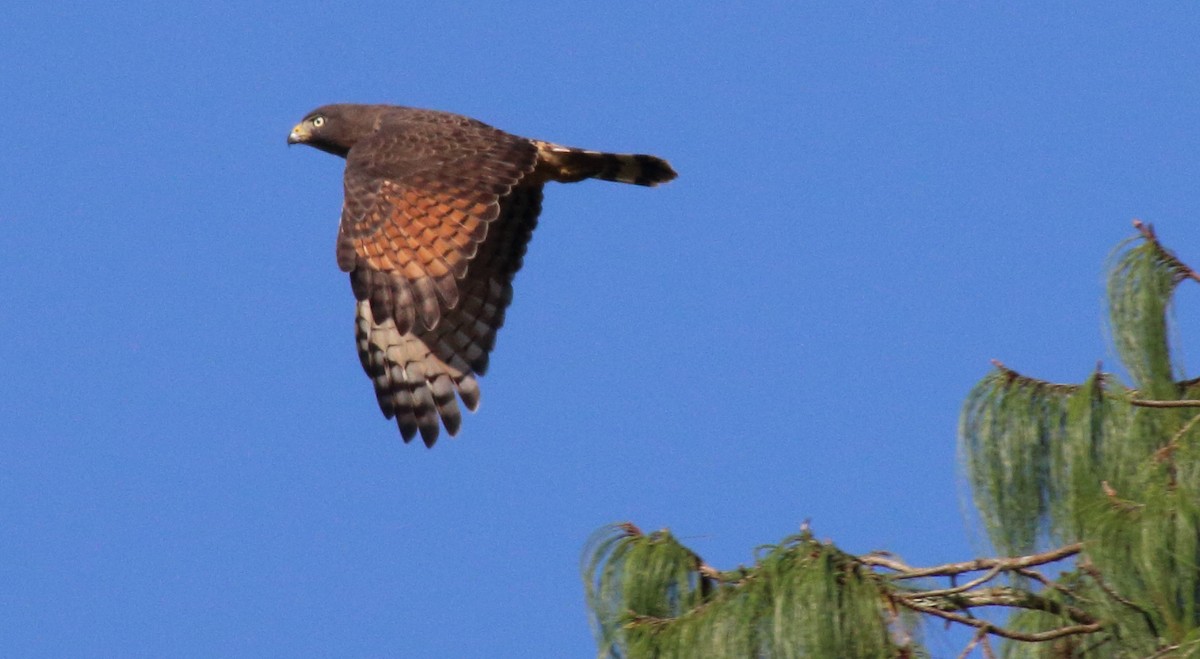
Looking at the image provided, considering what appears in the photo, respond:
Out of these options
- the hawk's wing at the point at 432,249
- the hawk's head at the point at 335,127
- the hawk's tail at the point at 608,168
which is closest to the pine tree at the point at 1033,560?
the hawk's wing at the point at 432,249

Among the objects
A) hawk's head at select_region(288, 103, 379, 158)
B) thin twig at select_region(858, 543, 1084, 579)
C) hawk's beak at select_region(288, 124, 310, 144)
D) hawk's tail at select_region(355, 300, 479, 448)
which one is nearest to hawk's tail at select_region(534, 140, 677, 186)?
hawk's head at select_region(288, 103, 379, 158)

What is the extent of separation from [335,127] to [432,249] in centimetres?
185

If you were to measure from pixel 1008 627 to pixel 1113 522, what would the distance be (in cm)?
43

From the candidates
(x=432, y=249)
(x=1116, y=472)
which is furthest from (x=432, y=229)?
(x=1116, y=472)

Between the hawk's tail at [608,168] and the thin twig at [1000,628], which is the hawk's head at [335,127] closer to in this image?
the hawk's tail at [608,168]

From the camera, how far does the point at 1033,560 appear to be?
3705 mm

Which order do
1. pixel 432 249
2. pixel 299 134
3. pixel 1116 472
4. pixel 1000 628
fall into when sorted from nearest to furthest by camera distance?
pixel 1000 628 → pixel 1116 472 → pixel 432 249 → pixel 299 134

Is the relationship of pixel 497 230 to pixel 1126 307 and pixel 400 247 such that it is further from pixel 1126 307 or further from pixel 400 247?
pixel 1126 307

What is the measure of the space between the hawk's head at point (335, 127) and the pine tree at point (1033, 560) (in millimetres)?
3861

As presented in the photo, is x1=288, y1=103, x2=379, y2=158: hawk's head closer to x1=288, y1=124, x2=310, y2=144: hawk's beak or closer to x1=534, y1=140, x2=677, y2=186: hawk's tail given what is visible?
x1=288, y1=124, x2=310, y2=144: hawk's beak

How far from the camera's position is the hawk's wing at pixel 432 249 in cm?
611

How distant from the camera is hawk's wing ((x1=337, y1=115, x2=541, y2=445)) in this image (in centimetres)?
611

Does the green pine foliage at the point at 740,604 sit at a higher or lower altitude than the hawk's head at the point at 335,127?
lower

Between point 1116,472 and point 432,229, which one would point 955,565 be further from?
point 432,229
